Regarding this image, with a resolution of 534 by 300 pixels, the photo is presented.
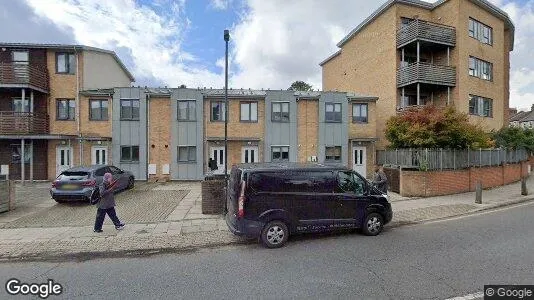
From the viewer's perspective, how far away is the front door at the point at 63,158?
18.4 metres

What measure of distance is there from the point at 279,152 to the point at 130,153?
9615 mm

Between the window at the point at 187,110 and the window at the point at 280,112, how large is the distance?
204 inches

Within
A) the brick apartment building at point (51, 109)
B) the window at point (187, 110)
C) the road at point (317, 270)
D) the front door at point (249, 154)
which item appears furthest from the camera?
the front door at point (249, 154)

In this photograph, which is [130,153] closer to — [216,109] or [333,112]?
[216,109]

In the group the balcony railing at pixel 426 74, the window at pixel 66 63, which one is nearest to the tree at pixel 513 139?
the balcony railing at pixel 426 74

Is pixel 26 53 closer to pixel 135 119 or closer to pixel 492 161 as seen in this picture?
pixel 135 119

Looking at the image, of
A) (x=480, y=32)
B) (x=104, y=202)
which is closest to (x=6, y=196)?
(x=104, y=202)

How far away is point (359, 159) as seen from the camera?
2011 centimetres

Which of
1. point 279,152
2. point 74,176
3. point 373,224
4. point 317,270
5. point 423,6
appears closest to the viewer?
point 317,270

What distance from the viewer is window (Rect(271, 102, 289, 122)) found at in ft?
63.3

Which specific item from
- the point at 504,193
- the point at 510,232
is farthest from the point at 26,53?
the point at 504,193

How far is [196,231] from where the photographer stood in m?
7.69

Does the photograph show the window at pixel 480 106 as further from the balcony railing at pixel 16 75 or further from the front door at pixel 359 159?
the balcony railing at pixel 16 75

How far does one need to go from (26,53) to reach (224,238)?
2005cm
